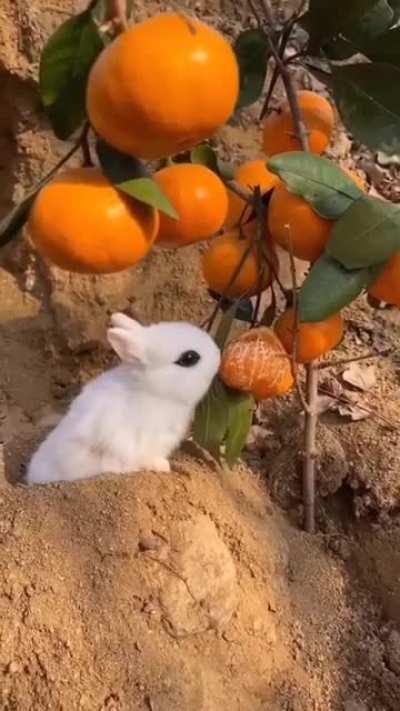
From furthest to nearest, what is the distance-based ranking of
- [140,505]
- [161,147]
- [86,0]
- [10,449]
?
[86,0] → [10,449] → [140,505] → [161,147]

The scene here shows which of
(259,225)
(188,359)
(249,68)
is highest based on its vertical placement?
(249,68)

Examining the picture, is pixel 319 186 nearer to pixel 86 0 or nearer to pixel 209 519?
pixel 209 519

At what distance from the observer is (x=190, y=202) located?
3.84 ft

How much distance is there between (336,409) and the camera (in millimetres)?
1729

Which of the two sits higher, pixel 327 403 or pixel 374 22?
pixel 374 22

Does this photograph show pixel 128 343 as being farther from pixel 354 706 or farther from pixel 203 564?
pixel 354 706

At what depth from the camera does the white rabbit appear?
147 centimetres

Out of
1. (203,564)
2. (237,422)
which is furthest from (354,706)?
(237,422)

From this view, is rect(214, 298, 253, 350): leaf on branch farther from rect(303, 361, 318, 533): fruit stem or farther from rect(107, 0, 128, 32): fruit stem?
rect(107, 0, 128, 32): fruit stem

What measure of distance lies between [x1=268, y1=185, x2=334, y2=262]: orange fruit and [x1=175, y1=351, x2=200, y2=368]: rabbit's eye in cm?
27

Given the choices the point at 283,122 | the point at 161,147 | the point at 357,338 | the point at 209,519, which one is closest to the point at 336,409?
the point at 357,338

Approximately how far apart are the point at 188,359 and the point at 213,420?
0.10 m

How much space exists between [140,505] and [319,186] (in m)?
0.50

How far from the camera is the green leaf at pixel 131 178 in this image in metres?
1.06
